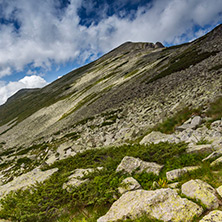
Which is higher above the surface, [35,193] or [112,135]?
[35,193]

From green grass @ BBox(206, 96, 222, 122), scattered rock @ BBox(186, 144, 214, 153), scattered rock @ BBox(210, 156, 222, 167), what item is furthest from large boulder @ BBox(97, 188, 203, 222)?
green grass @ BBox(206, 96, 222, 122)

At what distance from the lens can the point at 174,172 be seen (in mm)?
6066

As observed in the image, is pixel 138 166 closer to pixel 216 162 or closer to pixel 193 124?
pixel 216 162

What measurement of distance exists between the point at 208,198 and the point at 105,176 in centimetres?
424

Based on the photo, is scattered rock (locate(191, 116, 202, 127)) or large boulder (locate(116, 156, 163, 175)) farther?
scattered rock (locate(191, 116, 202, 127))

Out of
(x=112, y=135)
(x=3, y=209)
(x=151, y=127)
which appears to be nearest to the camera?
(x=3, y=209)

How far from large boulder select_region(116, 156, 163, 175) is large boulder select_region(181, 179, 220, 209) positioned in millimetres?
1862

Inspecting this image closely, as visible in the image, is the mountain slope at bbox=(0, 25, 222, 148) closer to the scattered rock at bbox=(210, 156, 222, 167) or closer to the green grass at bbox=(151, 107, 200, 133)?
the green grass at bbox=(151, 107, 200, 133)

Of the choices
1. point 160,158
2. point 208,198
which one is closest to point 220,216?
point 208,198

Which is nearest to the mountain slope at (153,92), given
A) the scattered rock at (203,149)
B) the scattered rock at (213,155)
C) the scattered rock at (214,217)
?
the scattered rock at (203,149)

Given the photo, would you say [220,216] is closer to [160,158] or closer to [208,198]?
[208,198]

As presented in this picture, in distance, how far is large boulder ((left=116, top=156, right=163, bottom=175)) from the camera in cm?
693

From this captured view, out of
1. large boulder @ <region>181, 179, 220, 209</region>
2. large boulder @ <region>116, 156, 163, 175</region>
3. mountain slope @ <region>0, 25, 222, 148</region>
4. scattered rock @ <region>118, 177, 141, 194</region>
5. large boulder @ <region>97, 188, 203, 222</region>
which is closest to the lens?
large boulder @ <region>97, 188, 203, 222</region>

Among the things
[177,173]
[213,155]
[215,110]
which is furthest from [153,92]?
[177,173]
